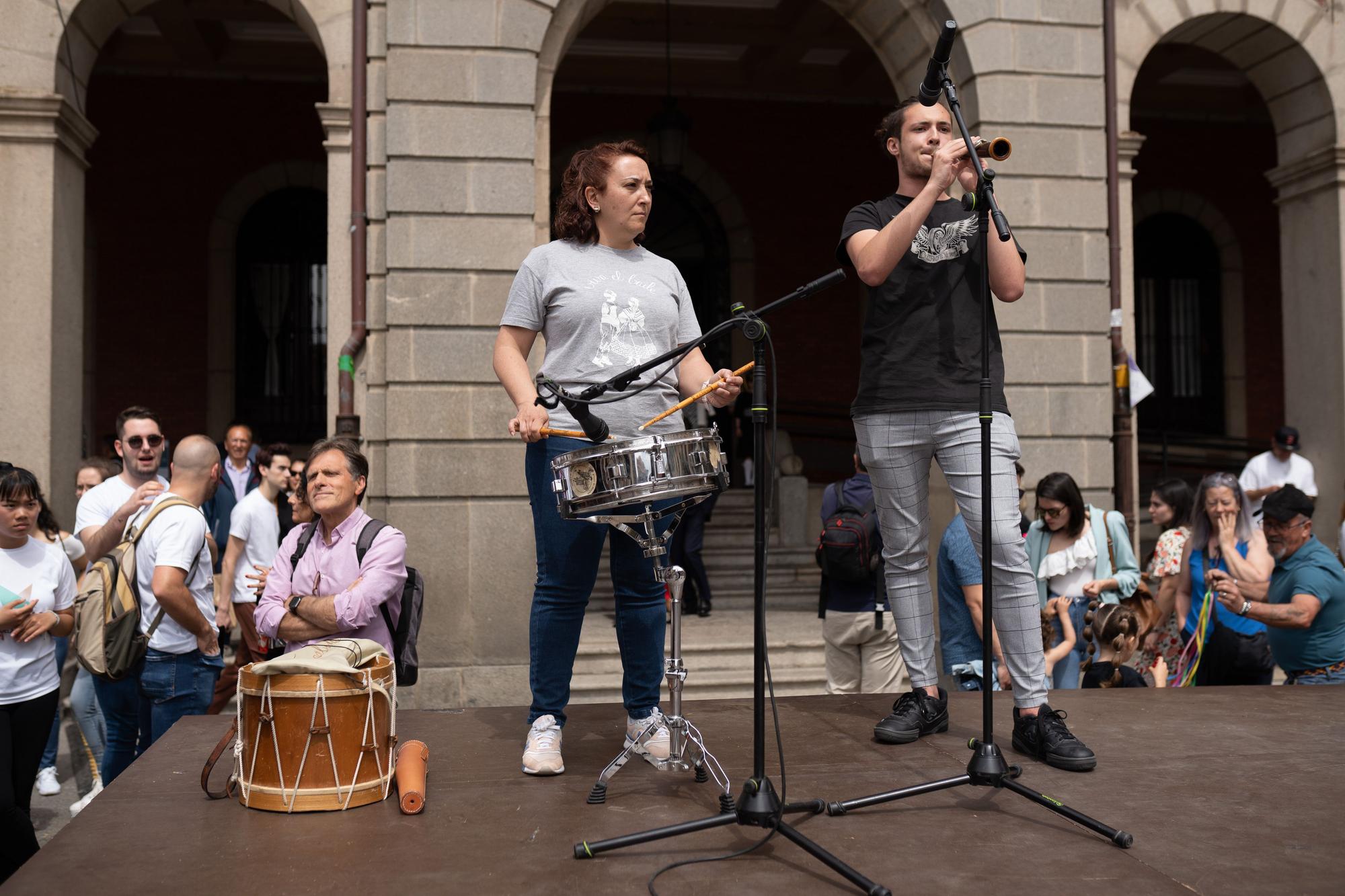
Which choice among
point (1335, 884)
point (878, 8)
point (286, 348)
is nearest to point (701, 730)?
point (1335, 884)

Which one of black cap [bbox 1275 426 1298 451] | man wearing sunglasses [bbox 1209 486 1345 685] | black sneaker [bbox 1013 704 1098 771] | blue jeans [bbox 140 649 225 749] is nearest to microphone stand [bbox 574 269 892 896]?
black sneaker [bbox 1013 704 1098 771]

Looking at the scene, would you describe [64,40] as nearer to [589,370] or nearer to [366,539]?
[366,539]

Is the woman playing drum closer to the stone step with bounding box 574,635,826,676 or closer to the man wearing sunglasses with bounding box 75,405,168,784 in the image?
the man wearing sunglasses with bounding box 75,405,168,784

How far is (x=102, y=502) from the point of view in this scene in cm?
561

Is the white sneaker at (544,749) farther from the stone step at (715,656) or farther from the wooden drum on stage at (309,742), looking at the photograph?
the stone step at (715,656)

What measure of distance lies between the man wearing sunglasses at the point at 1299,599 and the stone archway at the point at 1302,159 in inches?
137

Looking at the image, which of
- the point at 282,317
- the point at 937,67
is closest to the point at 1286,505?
the point at 937,67

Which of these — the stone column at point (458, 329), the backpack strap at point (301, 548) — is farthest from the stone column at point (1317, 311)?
the backpack strap at point (301, 548)

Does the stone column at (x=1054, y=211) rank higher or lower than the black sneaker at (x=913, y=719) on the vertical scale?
higher

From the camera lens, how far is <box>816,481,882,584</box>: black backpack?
584cm

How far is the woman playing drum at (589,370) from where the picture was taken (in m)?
3.27

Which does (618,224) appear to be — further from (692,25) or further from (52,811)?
(692,25)

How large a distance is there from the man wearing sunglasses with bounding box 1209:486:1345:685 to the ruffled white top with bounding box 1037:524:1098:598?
60 cm

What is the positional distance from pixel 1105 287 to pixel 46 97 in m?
7.31
